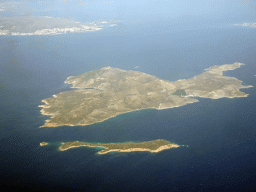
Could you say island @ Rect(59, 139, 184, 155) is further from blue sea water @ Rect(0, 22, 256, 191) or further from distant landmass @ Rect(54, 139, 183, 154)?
blue sea water @ Rect(0, 22, 256, 191)

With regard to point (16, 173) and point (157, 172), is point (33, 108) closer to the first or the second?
point (16, 173)

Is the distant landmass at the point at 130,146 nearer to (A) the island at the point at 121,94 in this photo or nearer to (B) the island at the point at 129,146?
(B) the island at the point at 129,146

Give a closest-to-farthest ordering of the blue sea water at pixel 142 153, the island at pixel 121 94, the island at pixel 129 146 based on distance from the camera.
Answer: the blue sea water at pixel 142 153 → the island at pixel 129 146 → the island at pixel 121 94

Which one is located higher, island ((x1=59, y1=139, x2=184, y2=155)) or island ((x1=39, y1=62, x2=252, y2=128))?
island ((x1=39, y1=62, x2=252, y2=128))

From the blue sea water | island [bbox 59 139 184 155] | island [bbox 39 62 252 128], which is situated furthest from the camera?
island [bbox 39 62 252 128]

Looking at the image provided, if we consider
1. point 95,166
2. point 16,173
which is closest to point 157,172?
point 95,166

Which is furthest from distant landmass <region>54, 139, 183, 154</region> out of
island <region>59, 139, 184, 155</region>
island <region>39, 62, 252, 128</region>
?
island <region>39, 62, 252, 128</region>

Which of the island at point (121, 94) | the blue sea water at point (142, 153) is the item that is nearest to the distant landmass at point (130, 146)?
the blue sea water at point (142, 153)

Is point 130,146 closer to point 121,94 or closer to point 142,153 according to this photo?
point 142,153

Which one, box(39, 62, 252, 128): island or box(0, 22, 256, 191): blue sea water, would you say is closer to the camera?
box(0, 22, 256, 191): blue sea water
